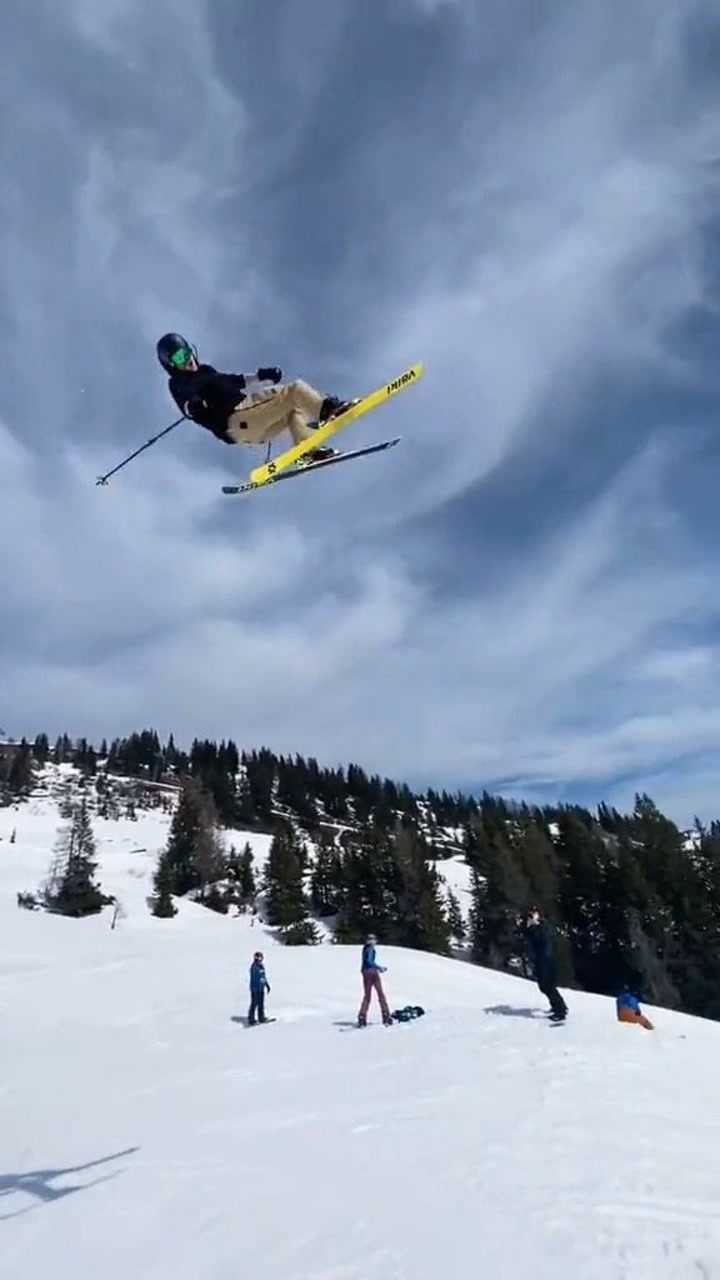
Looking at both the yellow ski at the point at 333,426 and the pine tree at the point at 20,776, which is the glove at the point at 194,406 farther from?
the pine tree at the point at 20,776

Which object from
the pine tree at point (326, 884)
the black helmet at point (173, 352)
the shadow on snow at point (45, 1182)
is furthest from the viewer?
the pine tree at point (326, 884)

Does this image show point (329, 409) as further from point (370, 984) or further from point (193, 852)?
point (193, 852)

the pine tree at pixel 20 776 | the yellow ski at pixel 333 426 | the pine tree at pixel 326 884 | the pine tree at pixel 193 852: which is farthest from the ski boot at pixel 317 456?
the pine tree at pixel 20 776

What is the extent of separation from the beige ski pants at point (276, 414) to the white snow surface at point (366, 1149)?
8691mm

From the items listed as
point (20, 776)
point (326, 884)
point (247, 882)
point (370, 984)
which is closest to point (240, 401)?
point (370, 984)

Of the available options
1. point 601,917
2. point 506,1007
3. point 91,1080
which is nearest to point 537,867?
point 601,917

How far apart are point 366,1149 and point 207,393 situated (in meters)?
9.03

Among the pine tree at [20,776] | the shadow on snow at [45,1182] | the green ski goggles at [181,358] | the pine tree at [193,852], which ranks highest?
the pine tree at [20,776]

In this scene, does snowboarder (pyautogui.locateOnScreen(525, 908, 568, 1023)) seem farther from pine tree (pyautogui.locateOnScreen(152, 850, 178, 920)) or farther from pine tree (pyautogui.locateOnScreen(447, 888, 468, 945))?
pine tree (pyautogui.locateOnScreen(447, 888, 468, 945))

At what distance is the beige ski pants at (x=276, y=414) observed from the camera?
10578mm

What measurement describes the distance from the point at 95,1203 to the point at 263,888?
6723cm

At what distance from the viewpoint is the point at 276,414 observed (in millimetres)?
10789

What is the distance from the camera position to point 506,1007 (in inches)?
606

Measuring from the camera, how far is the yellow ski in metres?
11.1
